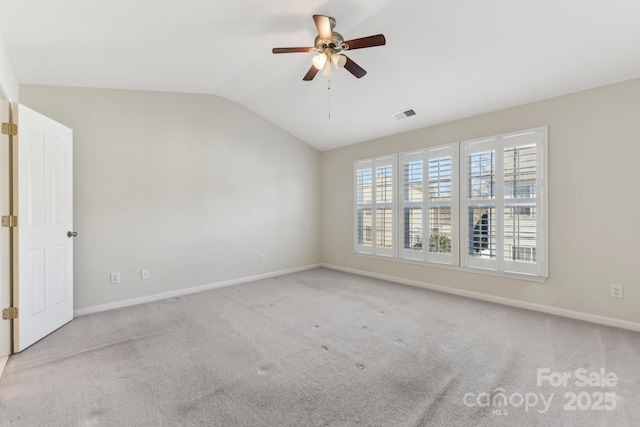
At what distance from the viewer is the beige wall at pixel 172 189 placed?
3.47 m

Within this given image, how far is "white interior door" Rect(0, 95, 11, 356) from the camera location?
2.47m

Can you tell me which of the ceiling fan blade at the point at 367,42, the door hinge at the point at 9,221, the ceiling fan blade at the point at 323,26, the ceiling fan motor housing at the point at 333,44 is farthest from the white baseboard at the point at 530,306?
the door hinge at the point at 9,221

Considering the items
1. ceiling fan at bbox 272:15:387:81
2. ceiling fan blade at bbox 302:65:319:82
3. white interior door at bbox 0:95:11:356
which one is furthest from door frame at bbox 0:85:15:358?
ceiling fan blade at bbox 302:65:319:82

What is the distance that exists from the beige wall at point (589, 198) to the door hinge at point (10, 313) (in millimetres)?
4972

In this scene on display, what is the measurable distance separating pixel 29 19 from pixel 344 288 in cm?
433

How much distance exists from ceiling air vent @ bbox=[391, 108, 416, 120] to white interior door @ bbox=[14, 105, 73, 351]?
401cm

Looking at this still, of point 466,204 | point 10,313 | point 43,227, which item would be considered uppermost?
point 466,204

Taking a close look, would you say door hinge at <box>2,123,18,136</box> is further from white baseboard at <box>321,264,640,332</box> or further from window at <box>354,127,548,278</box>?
white baseboard at <box>321,264,640,332</box>

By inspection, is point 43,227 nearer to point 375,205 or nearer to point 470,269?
point 375,205

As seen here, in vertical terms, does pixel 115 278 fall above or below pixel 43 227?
below

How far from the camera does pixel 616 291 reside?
3000 mm

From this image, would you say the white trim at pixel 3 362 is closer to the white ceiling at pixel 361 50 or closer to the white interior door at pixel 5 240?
the white interior door at pixel 5 240

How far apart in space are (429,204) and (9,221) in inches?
186

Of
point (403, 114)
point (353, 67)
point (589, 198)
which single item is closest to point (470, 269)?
point (589, 198)
